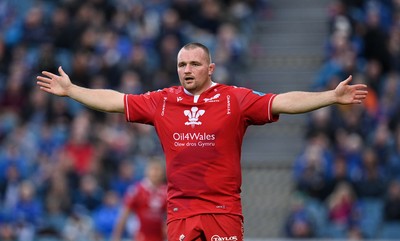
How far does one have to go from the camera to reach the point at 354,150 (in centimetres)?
1653

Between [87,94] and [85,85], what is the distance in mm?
10565

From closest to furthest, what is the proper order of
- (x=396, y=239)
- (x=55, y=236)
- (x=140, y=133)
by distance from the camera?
(x=396, y=239) → (x=55, y=236) → (x=140, y=133)

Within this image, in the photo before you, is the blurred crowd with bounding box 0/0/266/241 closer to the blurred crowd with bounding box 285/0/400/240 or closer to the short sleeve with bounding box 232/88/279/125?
the blurred crowd with bounding box 285/0/400/240

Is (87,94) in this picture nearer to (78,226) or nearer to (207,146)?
(207,146)

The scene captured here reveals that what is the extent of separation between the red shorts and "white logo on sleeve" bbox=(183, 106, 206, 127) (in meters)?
0.74

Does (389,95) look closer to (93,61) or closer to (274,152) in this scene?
(274,152)

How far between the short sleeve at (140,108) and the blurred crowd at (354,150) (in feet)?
24.0

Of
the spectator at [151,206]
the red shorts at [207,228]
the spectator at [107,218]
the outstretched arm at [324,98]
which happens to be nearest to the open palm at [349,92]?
the outstretched arm at [324,98]

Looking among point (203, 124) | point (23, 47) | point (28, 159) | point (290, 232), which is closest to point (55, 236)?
point (28, 159)

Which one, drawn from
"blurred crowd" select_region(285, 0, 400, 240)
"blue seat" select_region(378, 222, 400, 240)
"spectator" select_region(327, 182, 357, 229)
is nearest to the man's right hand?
"blurred crowd" select_region(285, 0, 400, 240)

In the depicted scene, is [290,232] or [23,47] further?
[23,47]

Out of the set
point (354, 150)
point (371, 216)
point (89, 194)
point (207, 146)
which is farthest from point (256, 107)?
point (89, 194)

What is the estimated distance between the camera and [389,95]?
56.4ft

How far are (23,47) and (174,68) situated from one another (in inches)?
133
